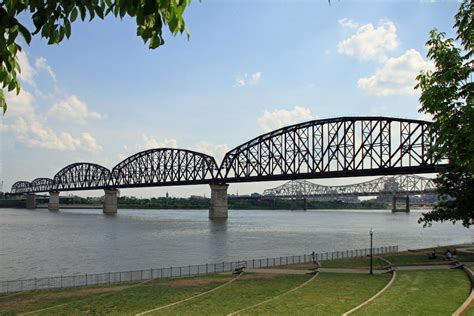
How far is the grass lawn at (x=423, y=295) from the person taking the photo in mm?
26656

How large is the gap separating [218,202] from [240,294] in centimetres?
15585

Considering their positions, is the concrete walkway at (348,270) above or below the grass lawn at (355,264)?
above

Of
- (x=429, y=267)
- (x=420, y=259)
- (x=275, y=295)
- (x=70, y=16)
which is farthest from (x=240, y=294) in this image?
(x=70, y=16)

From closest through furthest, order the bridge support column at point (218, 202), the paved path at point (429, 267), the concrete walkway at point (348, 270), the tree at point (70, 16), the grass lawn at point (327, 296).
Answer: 1. the tree at point (70, 16)
2. the grass lawn at point (327, 296)
3. the concrete walkway at point (348, 270)
4. the paved path at point (429, 267)
5. the bridge support column at point (218, 202)

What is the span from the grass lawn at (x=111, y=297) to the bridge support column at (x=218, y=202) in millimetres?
143748

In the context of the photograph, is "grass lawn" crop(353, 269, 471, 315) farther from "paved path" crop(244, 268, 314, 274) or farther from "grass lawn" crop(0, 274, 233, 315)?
"grass lawn" crop(0, 274, 233, 315)

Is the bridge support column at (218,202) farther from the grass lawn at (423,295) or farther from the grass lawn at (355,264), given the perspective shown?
the grass lawn at (423,295)

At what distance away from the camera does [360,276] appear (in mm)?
40719

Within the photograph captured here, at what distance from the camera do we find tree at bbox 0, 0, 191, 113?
20.6 feet

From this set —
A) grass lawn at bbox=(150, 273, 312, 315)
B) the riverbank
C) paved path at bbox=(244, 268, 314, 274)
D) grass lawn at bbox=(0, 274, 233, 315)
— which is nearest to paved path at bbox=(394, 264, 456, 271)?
the riverbank

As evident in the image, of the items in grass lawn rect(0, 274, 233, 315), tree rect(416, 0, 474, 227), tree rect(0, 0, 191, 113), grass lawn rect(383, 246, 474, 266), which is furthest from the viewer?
grass lawn rect(383, 246, 474, 266)

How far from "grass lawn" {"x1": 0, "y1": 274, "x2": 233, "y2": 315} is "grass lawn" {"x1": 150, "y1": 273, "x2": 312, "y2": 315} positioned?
1.90 metres

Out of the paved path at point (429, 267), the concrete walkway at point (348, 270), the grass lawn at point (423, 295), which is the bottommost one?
the concrete walkway at point (348, 270)

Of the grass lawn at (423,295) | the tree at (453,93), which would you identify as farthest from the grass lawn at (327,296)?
the tree at (453,93)
